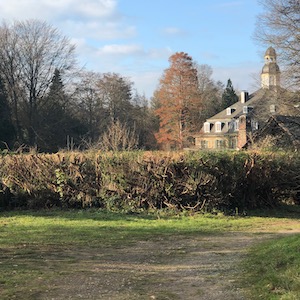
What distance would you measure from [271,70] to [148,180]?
1346 centimetres

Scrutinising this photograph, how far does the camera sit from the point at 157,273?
7.58 metres

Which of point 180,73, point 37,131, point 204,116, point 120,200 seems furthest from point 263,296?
point 204,116

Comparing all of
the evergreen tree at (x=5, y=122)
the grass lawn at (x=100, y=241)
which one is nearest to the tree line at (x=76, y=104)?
the evergreen tree at (x=5, y=122)

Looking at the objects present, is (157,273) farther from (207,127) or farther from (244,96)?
(244,96)

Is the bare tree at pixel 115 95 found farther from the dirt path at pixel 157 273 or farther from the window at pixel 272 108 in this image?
the dirt path at pixel 157 273

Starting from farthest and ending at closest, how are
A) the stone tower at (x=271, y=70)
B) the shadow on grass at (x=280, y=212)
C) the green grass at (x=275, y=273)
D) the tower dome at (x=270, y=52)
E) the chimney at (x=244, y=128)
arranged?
the chimney at (x=244, y=128)
the stone tower at (x=271, y=70)
the tower dome at (x=270, y=52)
the shadow on grass at (x=280, y=212)
the green grass at (x=275, y=273)

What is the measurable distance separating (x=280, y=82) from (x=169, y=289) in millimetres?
22976

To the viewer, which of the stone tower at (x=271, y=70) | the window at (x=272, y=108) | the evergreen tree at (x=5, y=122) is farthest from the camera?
the evergreen tree at (x=5, y=122)

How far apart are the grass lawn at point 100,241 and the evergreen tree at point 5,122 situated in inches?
1239

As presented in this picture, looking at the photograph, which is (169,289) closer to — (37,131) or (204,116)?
(37,131)

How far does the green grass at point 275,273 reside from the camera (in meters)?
5.59

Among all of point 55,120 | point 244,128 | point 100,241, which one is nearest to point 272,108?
point 244,128

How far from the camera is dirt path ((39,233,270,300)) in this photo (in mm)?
6137

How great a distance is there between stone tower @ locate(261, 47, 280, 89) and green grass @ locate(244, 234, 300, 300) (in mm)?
20203
